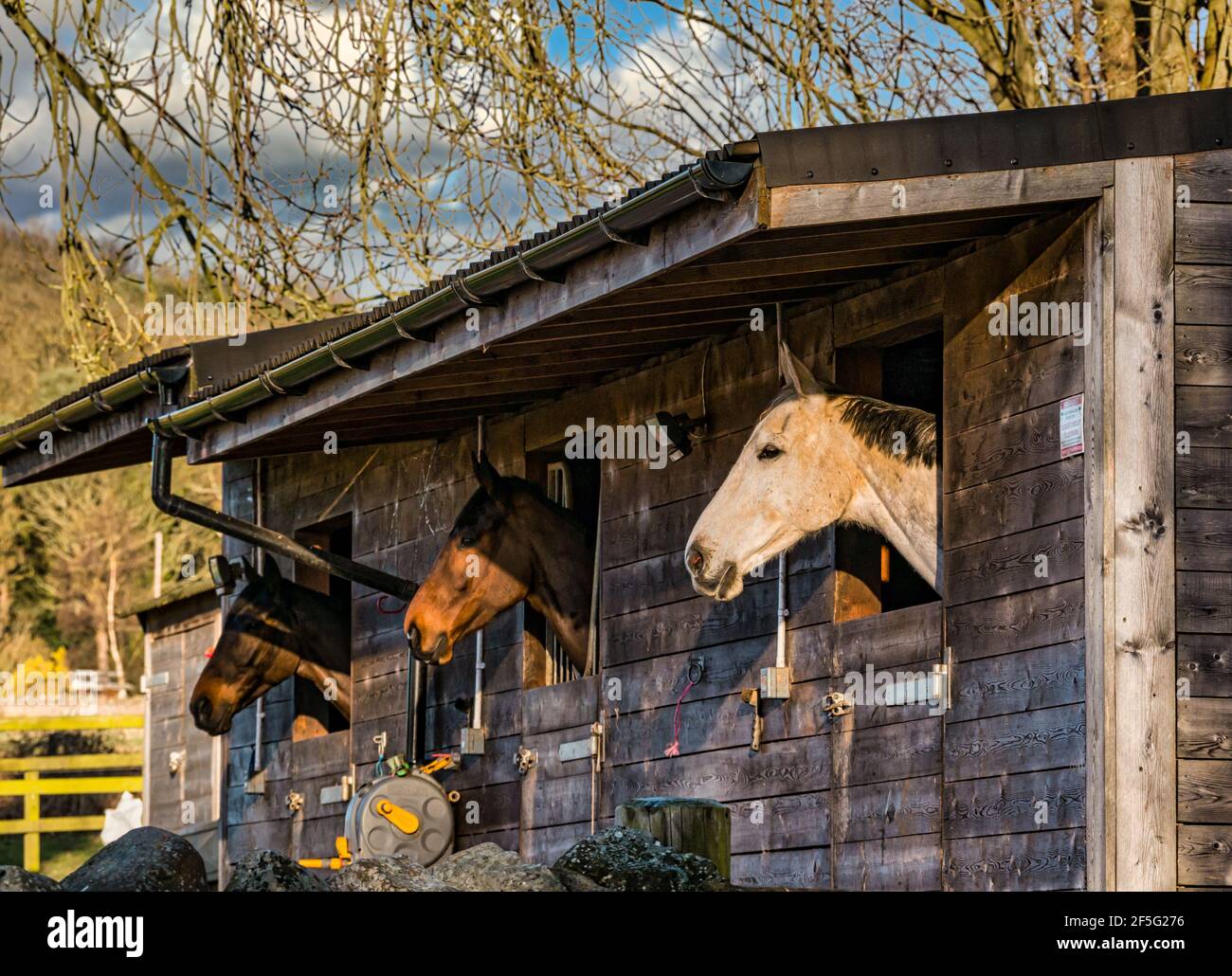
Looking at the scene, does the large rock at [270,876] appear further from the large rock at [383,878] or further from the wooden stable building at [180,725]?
the wooden stable building at [180,725]

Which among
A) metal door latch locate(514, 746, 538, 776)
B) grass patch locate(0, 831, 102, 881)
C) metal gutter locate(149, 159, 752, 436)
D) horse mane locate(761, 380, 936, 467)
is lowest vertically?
grass patch locate(0, 831, 102, 881)

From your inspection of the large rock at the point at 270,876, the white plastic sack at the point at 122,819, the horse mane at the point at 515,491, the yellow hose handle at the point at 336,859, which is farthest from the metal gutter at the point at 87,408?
the white plastic sack at the point at 122,819

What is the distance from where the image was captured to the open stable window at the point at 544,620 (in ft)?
38.0

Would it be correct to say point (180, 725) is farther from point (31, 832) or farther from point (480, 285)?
point (480, 285)

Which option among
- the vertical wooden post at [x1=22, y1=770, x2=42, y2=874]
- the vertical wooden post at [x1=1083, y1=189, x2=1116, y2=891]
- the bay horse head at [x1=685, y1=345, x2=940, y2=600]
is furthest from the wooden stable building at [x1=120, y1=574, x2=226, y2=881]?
the vertical wooden post at [x1=1083, y1=189, x2=1116, y2=891]

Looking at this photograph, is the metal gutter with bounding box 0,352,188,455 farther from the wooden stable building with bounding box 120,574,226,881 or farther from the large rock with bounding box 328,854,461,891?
the large rock with bounding box 328,854,461,891

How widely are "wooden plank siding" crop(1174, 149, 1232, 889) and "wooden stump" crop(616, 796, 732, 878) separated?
4.99ft

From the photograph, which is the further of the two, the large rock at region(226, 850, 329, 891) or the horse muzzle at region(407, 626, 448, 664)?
the horse muzzle at region(407, 626, 448, 664)

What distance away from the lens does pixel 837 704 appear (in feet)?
28.6

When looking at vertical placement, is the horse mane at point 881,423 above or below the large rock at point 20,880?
above

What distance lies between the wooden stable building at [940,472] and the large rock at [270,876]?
102 inches

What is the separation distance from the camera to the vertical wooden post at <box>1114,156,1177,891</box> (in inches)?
276
